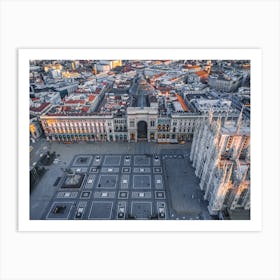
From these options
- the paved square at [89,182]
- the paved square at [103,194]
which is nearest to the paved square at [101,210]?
the paved square at [103,194]

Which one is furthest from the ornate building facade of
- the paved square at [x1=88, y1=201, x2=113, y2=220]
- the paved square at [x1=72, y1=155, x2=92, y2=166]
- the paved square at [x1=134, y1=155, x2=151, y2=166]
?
the paved square at [x1=72, y1=155, x2=92, y2=166]

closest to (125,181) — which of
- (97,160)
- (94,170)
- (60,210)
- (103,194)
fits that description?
(103,194)

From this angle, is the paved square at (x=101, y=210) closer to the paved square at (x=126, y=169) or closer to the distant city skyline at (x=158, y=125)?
the distant city skyline at (x=158, y=125)

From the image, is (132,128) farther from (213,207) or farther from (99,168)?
(213,207)
